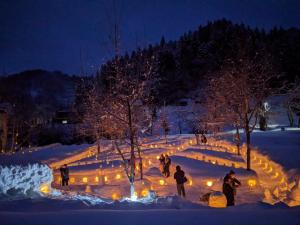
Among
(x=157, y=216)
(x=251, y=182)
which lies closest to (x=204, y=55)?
(x=251, y=182)

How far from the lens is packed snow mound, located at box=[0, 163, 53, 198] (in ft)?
28.6

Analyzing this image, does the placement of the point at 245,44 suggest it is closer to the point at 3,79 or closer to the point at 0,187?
the point at 0,187

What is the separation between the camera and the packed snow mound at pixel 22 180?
8711mm

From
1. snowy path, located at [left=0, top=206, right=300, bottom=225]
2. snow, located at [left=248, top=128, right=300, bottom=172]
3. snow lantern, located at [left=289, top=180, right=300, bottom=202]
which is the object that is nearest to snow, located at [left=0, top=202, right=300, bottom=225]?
snowy path, located at [left=0, top=206, right=300, bottom=225]

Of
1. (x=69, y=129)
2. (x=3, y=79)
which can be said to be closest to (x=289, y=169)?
(x=3, y=79)

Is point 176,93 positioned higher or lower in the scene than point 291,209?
higher

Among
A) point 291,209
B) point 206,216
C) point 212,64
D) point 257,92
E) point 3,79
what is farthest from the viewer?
point 212,64

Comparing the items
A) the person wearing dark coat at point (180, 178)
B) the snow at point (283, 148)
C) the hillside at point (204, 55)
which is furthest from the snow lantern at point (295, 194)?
the hillside at point (204, 55)

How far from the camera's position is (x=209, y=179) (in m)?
15.7

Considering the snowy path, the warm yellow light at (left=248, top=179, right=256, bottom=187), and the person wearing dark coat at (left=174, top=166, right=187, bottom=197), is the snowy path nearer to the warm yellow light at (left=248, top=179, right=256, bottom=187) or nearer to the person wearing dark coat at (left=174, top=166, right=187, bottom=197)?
the person wearing dark coat at (left=174, top=166, right=187, bottom=197)

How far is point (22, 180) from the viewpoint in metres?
9.00

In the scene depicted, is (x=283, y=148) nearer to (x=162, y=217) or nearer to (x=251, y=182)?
(x=251, y=182)

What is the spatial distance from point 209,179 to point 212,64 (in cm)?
7704

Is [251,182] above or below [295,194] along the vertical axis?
below
